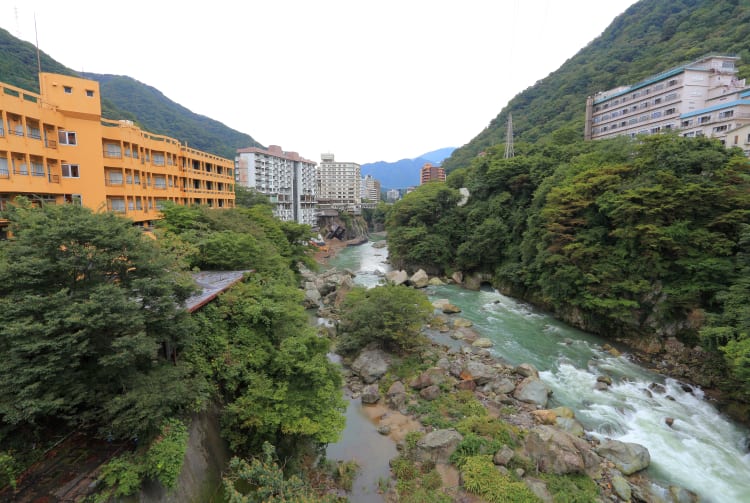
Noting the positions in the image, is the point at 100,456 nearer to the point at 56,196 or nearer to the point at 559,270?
the point at 56,196

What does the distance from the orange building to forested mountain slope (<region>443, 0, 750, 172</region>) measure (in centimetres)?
4405

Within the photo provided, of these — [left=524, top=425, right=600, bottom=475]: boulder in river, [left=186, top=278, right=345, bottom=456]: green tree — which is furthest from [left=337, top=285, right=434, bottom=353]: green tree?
[left=524, top=425, right=600, bottom=475]: boulder in river

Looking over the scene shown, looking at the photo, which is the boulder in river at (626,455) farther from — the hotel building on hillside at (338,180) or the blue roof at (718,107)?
the hotel building on hillside at (338,180)

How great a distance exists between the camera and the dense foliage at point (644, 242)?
15.6 meters

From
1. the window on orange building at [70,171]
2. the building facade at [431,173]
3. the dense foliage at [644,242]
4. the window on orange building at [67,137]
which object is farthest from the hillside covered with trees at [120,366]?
the building facade at [431,173]

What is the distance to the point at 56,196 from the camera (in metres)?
17.2

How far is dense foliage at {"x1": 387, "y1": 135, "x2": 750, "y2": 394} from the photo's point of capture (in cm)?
1561

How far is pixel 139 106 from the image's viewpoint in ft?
275

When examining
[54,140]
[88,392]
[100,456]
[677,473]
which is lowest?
[677,473]

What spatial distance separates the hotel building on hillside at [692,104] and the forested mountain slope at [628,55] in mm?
5185

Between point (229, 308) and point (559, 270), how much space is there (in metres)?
19.1

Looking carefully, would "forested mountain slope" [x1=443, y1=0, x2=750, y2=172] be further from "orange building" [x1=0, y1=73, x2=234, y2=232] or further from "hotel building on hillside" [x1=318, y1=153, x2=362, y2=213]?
"orange building" [x1=0, y1=73, x2=234, y2=232]

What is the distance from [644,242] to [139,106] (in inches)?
4095

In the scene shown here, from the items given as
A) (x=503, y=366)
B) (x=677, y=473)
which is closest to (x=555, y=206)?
(x=503, y=366)
